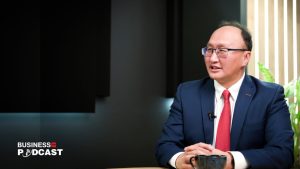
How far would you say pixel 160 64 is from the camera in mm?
4508

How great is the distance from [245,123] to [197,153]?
403 millimetres

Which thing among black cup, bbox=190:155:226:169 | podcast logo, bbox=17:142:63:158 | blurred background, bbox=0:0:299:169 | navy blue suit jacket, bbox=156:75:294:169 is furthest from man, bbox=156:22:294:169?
podcast logo, bbox=17:142:63:158

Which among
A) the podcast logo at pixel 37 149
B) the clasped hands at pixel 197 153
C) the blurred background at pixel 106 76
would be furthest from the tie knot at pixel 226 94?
the podcast logo at pixel 37 149

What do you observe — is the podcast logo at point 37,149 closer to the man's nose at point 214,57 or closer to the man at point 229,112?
the man at point 229,112

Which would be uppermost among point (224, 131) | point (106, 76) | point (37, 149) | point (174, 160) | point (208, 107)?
point (106, 76)

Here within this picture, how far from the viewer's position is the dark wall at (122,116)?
4.19 meters

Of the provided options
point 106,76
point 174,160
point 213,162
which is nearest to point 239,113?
point 174,160

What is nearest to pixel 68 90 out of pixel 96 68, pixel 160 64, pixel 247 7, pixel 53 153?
pixel 96 68

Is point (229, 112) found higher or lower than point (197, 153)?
higher

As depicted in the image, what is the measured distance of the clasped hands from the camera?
191cm

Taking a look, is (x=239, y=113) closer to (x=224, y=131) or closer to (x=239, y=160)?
(x=224, y=131)

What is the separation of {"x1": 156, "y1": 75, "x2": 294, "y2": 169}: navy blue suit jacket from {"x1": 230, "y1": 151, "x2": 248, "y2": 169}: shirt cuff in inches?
5.5

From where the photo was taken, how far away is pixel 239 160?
6.33 ft

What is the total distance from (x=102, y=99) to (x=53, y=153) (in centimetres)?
65
